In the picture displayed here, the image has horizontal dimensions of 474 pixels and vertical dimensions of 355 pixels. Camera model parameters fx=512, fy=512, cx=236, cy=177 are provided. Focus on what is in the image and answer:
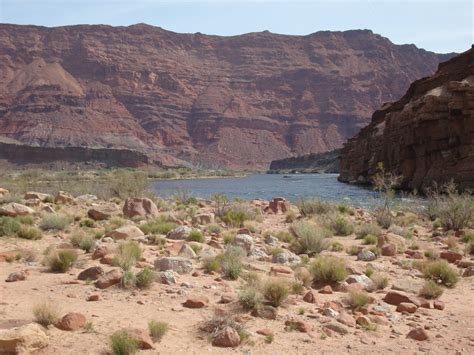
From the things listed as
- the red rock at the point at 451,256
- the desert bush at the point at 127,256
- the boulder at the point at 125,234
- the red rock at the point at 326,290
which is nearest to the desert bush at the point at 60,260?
the desert bush at the point at 127,256

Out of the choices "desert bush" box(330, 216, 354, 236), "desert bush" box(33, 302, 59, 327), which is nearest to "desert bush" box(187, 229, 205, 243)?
"desert bush" box(330, 216, 354, 236)

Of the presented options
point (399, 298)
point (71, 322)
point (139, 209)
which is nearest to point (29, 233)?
point (139, 209)

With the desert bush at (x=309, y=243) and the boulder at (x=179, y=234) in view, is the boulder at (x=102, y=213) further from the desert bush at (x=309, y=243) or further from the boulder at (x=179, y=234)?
the desert bush at (x=309, y=243)

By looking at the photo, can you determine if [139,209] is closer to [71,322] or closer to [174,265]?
[174,265]

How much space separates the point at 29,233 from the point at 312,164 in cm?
12801

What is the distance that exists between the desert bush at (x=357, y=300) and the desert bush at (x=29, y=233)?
8322 millimetres

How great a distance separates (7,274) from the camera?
28.9ft

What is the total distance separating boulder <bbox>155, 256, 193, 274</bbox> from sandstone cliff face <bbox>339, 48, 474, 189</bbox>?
34233 mm

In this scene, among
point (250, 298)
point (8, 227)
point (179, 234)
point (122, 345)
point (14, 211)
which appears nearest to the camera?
point (122, 345)

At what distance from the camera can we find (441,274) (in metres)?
9.41

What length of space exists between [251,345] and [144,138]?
538ft

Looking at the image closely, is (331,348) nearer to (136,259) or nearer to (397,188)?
(136,259)

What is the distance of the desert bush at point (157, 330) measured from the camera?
19.4ft

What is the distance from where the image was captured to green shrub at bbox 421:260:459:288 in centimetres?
920
